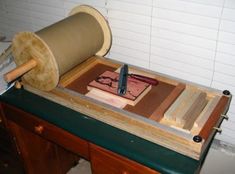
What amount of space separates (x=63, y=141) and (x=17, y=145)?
1.37ft

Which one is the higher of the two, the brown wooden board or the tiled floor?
the brown wooden board

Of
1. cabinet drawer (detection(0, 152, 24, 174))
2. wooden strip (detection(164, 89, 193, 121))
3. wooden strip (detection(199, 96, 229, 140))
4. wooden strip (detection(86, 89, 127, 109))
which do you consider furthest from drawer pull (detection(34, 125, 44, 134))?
wooden strip (detection(199, 96, 229, 140))

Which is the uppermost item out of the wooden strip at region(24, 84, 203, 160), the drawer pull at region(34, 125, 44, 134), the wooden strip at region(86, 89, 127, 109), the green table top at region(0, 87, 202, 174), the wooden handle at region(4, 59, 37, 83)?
the wooden handle at region(4, 59, 37, 83)

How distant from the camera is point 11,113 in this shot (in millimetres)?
1338

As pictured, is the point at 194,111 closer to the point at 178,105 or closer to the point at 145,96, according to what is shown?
the point at 178,105

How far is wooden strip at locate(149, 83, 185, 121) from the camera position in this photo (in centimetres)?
109

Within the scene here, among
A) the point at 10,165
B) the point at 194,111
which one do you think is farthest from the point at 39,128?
the point at 194,111

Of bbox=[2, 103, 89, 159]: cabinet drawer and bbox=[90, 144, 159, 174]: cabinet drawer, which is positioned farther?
bbox=[2, 103, 89, 159]: cabinet drawer

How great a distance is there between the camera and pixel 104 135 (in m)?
1.06

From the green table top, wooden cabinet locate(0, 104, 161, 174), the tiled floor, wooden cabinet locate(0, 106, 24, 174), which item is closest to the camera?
the green table top

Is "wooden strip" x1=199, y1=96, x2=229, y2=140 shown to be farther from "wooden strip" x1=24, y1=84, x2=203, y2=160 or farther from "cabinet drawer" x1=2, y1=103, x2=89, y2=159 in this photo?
"cabinet drawer" x1=2, y1=103, x2=89, y2=159

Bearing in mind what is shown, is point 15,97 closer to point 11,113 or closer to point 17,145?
point 11,113

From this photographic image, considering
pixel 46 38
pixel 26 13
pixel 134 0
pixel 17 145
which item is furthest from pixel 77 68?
pixel 26 13

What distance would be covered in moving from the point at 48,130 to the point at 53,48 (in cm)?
35
